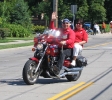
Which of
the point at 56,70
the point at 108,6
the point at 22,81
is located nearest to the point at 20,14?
the point at 108,6

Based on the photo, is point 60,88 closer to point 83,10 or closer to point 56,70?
point 56,70

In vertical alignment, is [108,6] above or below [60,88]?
above

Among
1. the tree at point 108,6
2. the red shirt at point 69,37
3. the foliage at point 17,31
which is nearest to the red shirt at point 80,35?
the red shirt at point 69,37

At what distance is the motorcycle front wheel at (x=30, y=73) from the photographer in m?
11.1

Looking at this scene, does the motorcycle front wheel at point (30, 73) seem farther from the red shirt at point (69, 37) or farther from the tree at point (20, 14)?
the tree at point (20, 14)

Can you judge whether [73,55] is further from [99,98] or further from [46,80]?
[99,98]

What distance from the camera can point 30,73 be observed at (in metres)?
11.3

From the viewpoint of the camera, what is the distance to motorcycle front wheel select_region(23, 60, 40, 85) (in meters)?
11.1

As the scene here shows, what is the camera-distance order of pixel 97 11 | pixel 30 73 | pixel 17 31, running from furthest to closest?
pixel 97 11 → pixel 17 31 → pixel 30 73

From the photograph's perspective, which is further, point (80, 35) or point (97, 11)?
point (97, 11)

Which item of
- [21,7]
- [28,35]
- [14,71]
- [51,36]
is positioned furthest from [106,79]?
[21,7]

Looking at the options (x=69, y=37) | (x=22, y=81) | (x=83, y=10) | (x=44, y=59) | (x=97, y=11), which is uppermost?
(x=83, y=10)

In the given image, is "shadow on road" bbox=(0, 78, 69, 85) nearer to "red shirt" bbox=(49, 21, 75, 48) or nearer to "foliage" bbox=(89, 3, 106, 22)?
"red shirt" bbox=(49, 21, 75, 48)

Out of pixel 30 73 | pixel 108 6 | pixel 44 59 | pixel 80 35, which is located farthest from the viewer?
pixel 108 6
